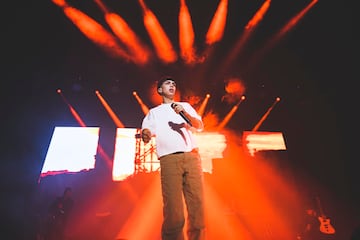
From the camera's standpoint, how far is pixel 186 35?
5.34 metres

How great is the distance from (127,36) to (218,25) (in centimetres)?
224

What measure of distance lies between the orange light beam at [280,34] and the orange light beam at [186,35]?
5.36ft

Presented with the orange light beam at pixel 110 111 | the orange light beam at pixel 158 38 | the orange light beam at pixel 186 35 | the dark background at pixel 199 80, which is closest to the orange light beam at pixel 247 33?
the dark background at pixel 199 80

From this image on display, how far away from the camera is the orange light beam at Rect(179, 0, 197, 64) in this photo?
472 centimetres

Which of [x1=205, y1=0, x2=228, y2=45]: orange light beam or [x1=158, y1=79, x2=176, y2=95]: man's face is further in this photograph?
[x1=205, y1=0, x2=228, y2=45]: orange light beam

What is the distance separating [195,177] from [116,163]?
4.11 meters

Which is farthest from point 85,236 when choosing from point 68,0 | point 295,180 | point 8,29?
point 295,180

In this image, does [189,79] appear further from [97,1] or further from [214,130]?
[97,1]

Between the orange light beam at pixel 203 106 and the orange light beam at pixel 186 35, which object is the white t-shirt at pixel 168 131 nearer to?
the orange light beam at pixel 186 35

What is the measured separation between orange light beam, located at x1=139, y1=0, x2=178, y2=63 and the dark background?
0.13 metres

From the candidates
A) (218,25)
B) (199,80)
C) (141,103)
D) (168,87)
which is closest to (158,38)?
(218,25)

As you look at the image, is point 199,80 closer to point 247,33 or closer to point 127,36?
point 247,33

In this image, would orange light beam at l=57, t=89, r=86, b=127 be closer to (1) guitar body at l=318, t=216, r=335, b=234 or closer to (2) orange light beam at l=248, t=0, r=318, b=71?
(2) orange light beam at l=248, t=0, r=318, b=71

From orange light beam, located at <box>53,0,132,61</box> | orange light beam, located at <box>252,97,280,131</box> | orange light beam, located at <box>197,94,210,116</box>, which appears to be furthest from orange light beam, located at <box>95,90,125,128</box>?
orange light beam, located at <box>252,97,280,131</box>
